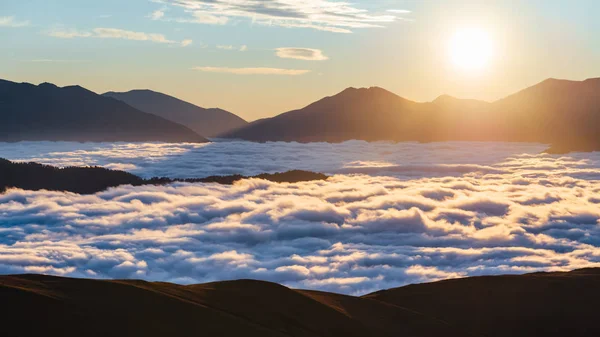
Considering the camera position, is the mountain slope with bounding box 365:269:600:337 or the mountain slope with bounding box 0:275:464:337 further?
the mountain slope with bounding box 365:269:600:337

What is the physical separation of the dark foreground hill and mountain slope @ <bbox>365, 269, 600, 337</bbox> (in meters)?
0.13

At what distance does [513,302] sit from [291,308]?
1480 inches

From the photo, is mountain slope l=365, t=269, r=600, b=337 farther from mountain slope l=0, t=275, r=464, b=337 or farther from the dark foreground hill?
mountain slope l=0, t=275, r=464, b=337

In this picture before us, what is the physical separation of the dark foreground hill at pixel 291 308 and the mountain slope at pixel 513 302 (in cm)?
13

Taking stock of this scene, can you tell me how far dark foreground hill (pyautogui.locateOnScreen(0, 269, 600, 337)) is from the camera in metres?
46.2

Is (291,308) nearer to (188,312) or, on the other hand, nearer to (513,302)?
(188,312)

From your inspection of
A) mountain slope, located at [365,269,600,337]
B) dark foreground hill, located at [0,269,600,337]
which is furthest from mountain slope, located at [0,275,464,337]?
mountain slope, located at [365,269,600,337]

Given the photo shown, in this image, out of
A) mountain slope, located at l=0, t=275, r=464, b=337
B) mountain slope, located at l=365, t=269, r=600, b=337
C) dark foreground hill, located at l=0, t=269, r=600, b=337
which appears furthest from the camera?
mountain slope, located at l=365, t=269, r=600, b=337

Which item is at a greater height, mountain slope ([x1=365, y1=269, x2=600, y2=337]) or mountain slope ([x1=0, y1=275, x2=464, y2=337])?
mountain slope ([x1=0, y1=275, x2=464, y2=337])

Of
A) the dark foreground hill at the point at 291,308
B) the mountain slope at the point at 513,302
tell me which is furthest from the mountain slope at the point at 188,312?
the mountain slope at the point at 513,302

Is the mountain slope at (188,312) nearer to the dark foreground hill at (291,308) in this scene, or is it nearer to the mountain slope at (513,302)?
the dark foreground hill at (291,308)

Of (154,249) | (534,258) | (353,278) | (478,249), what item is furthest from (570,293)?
(154,249)

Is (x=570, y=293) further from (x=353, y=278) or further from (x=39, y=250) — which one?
(x=39, y=250)

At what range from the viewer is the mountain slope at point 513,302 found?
85562 millimetres
